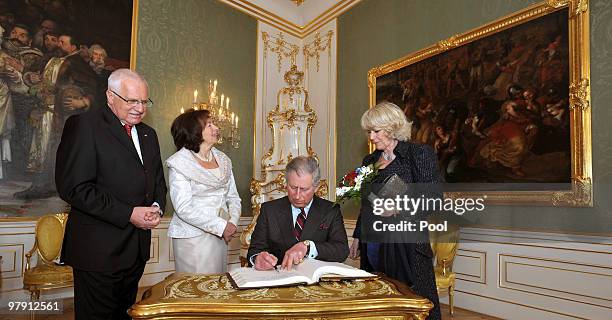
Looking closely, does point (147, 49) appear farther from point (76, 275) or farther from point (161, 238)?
point (76, 275)

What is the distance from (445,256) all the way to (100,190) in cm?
393

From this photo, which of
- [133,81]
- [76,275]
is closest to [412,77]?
[133,81]

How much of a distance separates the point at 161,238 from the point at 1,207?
7.14ft

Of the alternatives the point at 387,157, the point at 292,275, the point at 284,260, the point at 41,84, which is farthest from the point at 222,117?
the point at 292,275

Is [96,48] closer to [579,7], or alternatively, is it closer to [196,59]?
[196,59]

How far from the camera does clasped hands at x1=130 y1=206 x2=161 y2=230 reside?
2235 mm

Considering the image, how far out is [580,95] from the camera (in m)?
3.83

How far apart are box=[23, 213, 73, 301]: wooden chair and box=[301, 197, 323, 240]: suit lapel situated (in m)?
3.50

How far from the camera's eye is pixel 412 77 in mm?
5840

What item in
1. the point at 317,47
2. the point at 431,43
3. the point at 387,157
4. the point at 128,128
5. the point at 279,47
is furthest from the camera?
the point at 279,47

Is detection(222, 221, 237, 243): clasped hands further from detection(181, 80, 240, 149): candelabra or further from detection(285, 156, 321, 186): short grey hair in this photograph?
detection(181, 80, 240, 149): candelabra

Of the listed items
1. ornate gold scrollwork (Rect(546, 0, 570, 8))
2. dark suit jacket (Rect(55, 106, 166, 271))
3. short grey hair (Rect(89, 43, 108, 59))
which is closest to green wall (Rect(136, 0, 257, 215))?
short grey hair (Rect(89, 43, 108, 59))

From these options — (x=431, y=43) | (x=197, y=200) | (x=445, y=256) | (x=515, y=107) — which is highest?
(x=431, y=43)

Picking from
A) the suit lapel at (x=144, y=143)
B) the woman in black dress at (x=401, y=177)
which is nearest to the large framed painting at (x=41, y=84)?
the suit lapel at (x=144, y=143)
